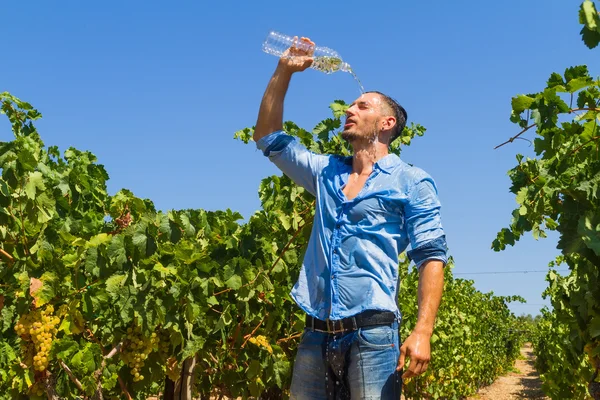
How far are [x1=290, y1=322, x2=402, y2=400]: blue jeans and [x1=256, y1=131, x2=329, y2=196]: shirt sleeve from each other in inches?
25.1

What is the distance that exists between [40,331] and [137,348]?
1.83ft

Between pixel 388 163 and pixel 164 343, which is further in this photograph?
pixel 164 343

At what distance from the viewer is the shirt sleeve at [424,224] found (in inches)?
93.6

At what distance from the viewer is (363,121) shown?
2.69 m

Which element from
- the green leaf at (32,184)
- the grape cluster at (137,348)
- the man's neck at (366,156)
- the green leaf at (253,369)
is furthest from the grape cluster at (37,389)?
the man's neck at (366,156)

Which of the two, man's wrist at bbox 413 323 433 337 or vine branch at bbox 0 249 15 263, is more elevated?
vine branch at bbox 0 249 15 263

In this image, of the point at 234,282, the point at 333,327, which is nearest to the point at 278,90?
the point at 333,327

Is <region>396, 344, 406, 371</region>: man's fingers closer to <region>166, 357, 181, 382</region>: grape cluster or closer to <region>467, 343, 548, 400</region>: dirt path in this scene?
<region>166, 357, 181, 382</region>: grape cluster

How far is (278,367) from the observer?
4.32 m

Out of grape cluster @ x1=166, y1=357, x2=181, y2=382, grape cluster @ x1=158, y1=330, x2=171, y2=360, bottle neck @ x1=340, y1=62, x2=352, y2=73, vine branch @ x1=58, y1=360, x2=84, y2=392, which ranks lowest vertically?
vine branch @ x1=58, y1=360, x2=84, y2=392

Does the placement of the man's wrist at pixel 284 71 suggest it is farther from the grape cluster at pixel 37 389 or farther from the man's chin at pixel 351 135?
the grape cluster at pixel 37 389

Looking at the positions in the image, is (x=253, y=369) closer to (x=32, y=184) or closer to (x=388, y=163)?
(x=32, y=184)

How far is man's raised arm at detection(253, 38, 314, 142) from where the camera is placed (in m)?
2.79

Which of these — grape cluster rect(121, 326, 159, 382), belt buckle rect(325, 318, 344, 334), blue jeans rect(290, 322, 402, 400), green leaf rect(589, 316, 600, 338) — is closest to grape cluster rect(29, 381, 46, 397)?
grape cluster rect(121, 326, 159, 382)
